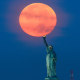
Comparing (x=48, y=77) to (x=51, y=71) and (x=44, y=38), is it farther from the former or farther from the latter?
(x=44, y=38)

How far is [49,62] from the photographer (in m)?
32.8

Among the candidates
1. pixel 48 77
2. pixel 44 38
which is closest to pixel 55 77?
pixel 48 77

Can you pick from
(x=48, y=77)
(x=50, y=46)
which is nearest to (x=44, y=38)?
(x=50, y=46)

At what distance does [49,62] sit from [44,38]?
198cm

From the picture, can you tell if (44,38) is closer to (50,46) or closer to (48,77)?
(50,46)

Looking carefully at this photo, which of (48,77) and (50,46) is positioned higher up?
(50,46)

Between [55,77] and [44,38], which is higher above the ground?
[44,38]

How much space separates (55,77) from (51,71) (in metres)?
0.57

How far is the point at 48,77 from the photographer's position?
32.5 m

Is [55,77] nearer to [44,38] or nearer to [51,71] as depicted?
[51,71]

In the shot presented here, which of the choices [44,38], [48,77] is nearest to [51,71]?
[48,77]

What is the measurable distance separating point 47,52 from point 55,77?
6.44 feet

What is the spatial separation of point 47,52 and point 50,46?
0.65 meters

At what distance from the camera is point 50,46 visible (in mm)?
32375
